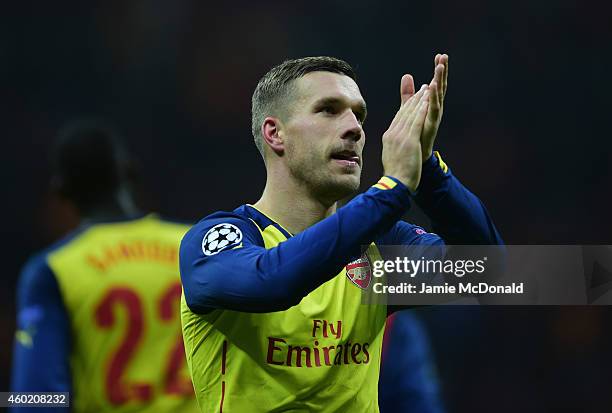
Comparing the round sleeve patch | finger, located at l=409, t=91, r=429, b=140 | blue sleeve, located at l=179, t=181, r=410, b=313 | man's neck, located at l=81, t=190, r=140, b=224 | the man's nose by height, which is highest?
man's neck, located at l=81, t=190, r=140, b=224

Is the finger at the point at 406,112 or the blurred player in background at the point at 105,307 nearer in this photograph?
the finger at the point at 406,112

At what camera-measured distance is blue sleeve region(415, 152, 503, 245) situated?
2846 millimetres

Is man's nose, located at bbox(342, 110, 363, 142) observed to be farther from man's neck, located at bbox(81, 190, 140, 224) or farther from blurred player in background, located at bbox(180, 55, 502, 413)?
man's neck, located at bbox(81, 190, 140, 224)

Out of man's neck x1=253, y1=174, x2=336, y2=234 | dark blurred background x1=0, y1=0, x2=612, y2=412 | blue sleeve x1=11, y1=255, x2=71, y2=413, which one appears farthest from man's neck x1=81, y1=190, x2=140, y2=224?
dark blurred background x1=0, y1=0, x2=612, y2=412

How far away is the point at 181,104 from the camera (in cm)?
954

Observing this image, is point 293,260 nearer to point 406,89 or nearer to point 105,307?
point 406,89

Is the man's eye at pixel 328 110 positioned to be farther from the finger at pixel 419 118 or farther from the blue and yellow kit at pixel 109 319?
the blue and yellow kit at pixel 109 319

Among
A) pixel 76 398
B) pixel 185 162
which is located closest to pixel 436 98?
pixel 76 398

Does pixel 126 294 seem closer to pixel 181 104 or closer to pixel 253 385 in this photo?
pixel 253 385

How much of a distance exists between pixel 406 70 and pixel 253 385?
714 centimetres

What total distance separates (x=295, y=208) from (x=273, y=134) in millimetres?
259

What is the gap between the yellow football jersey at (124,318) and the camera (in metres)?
3.96

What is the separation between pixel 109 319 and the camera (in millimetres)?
4004

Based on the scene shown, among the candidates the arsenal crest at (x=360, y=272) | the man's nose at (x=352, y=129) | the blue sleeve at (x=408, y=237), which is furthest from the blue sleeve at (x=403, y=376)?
the man's nose at (x=352, y=129)
